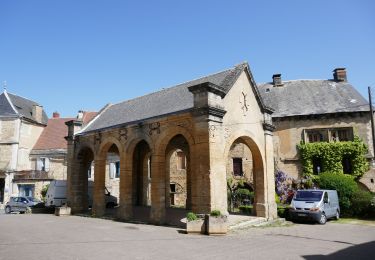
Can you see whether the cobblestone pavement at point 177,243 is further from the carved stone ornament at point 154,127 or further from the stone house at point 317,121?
the stone house at point 317,121

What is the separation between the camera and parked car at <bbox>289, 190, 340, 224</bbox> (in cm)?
1509

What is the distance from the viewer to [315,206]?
15219mm

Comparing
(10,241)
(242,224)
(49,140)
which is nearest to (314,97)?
(242,224)

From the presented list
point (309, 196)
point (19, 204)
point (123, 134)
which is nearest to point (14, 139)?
point (19, 204)

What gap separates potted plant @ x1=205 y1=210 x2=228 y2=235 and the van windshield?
21.8 feet

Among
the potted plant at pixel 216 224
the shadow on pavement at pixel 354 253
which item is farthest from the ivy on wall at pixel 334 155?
the potted plant at pixel 216 224

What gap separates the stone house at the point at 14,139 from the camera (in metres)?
32.2

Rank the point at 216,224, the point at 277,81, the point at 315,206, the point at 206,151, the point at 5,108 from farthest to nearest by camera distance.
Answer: the point at 5,108, the point at 277,81, the point at 315,206, the point at 206,151, the point at 216,224

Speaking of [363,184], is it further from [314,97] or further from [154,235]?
[154,235]

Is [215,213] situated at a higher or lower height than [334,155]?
lower

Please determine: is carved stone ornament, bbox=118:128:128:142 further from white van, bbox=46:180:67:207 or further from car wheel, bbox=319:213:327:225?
car wheel, bbox=319:213:327:225

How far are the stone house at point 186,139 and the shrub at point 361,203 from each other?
5.84 meters

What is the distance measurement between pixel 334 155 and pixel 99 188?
1835 cm

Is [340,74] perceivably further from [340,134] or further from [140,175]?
[140,175]
